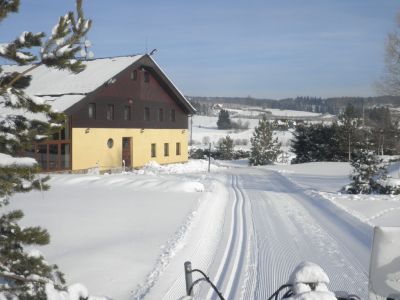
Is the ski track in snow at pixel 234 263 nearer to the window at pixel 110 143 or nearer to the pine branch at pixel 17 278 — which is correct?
the pine branch at pixel 17 278

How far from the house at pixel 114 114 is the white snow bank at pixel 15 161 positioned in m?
19.7

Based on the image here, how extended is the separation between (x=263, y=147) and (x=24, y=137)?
4372 centimetres

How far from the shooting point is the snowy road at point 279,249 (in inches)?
257

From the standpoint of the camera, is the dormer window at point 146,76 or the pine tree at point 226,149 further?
the pine tree at point 226,149

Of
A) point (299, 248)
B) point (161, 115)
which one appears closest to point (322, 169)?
point (161, 115)

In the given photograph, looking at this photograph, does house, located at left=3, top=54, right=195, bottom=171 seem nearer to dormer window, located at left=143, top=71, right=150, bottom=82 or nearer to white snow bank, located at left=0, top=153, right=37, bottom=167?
dormer window, located at left=143, top=71, right=150, bottom=82

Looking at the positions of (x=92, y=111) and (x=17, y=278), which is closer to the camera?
(x=17, y=278)

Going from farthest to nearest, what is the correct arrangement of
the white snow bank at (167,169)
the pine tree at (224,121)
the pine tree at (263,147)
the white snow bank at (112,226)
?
1. the pine tree at (224,121)
2. the pine tree at (263,147)
3. the white snow bank at (167,169)
4. the white snow bank at (112,226)

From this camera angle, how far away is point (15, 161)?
12.6 ft

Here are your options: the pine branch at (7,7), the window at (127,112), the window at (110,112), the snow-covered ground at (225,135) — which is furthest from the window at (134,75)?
the snow-covered ground at (225,135)

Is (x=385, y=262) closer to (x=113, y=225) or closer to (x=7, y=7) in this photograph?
(x=7, y=7)

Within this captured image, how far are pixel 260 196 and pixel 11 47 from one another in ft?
43.7

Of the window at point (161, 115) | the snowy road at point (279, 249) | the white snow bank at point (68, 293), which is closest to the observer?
the white snow bank at point (68, 293)

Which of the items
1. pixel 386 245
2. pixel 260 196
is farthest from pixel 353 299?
pixel 260 196
